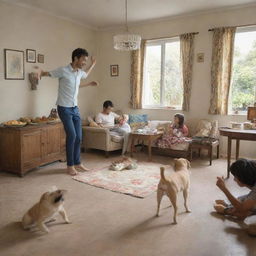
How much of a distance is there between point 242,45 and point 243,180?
3205mm

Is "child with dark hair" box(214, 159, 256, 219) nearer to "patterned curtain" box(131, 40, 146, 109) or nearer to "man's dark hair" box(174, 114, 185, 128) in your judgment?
"man's dark hair" box(174, 114, 185, 128)

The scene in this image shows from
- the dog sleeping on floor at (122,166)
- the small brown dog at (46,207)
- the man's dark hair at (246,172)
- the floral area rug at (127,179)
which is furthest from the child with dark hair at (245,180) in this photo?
the dog sleeping on floor at (122,166)

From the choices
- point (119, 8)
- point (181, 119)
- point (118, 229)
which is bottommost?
point (118, 229)

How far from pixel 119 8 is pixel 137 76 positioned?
4.68 ft

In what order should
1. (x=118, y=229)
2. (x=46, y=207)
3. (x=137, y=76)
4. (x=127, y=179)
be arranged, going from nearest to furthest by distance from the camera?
(x=46, y=207)
(x=118, y=229)
(x=127, y=179)
(x=137, y=76)

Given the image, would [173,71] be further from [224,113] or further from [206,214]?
[206,214]

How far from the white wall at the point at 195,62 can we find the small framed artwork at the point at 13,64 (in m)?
2.10

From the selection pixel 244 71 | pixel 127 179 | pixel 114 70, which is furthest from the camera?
pixel 114 70

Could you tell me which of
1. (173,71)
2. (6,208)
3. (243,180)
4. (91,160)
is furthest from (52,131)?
(243,180)

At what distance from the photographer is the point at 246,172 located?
2.17 m

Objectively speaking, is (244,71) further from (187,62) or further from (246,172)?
(246,172)

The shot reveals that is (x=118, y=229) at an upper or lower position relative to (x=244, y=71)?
lower

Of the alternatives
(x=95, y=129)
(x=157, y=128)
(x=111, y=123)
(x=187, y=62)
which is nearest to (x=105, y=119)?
(x=111, y=123)

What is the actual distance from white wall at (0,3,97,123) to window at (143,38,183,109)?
1.47 meters
